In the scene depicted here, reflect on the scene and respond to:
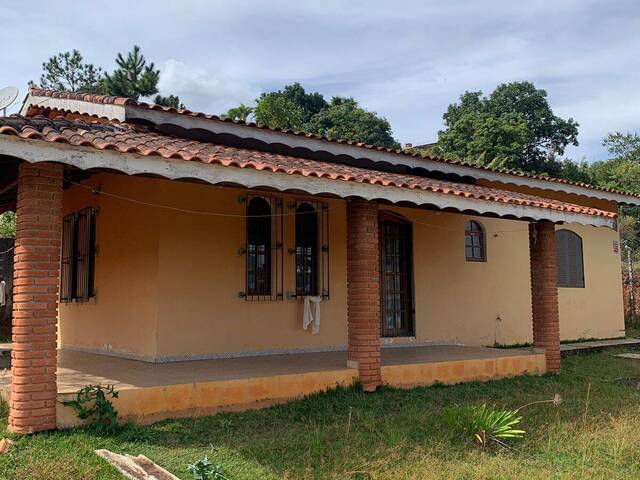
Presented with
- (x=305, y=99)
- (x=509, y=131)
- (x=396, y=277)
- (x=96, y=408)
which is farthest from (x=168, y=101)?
(x=96, y=408)

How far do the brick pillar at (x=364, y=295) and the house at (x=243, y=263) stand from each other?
19mm

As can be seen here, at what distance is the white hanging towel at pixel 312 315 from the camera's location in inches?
355

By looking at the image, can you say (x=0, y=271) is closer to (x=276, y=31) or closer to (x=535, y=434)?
(x=276, y=31)

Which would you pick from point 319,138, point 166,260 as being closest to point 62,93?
point 166,260

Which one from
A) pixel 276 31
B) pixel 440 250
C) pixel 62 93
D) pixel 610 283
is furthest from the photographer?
pixel 610 283

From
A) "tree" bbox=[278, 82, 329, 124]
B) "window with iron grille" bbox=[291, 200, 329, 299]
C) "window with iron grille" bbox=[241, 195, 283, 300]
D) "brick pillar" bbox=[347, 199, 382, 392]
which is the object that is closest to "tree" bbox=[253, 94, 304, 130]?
"window with iron grille" bbox=[291, 200, 329, 299]

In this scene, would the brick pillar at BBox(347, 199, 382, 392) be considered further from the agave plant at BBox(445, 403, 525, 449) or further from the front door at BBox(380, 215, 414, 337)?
the front door at BBox(380, 215, 414, 337)

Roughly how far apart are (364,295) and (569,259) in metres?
7.78

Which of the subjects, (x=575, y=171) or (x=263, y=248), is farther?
(x=575, y=171)

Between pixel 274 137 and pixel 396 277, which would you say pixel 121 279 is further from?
pixel 396 277

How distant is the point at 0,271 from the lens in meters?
14.1

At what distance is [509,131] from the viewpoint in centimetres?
3228

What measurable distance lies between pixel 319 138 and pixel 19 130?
503 cm

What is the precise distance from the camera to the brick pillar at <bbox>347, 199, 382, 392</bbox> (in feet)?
23.5
